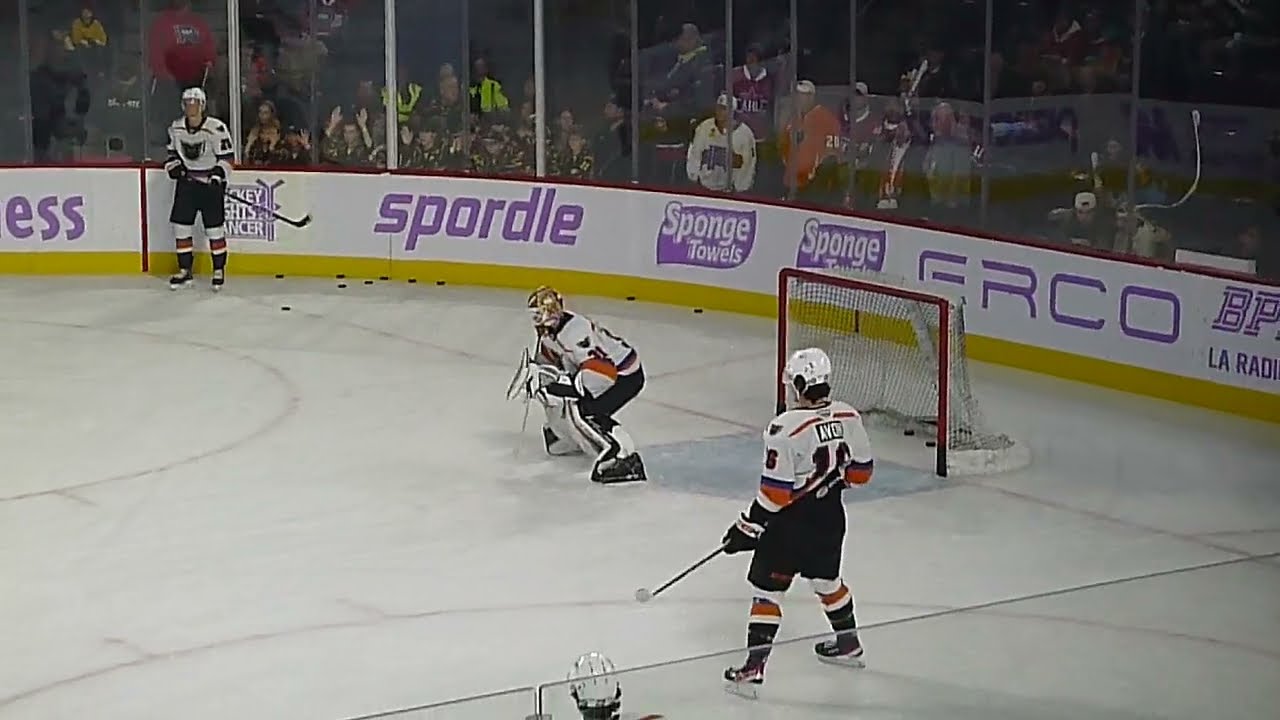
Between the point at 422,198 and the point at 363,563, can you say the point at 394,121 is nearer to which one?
the point at 422,198

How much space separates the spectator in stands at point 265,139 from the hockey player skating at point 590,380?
7.05 metres

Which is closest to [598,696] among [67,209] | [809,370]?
[809,370]

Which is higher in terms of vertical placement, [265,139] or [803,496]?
[265,139]

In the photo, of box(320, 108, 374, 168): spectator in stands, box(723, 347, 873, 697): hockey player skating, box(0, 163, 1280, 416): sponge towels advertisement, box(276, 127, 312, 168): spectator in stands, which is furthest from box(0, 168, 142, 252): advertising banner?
box(723, 347, 873, 697): hockey player skating

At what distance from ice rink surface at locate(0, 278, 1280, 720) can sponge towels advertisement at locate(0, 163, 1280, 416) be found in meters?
0.35

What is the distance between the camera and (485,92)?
15500 millimetres

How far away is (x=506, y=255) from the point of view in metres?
14.5

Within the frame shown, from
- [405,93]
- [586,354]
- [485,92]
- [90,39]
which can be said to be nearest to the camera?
[586,354]

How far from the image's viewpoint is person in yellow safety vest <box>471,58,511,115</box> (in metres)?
15.4

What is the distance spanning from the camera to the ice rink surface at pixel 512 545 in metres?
Answer: 4.98

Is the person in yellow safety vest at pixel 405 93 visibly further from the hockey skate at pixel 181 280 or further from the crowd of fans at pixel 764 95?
the hockey skate at pixel 181 280

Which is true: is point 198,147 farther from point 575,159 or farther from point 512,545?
point 512,545

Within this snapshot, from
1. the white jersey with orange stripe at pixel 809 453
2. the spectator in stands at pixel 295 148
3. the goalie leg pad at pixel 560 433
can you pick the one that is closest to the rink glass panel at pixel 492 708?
the white jersey with orange stripe at pixel 809 453

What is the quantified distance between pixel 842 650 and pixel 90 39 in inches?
511
